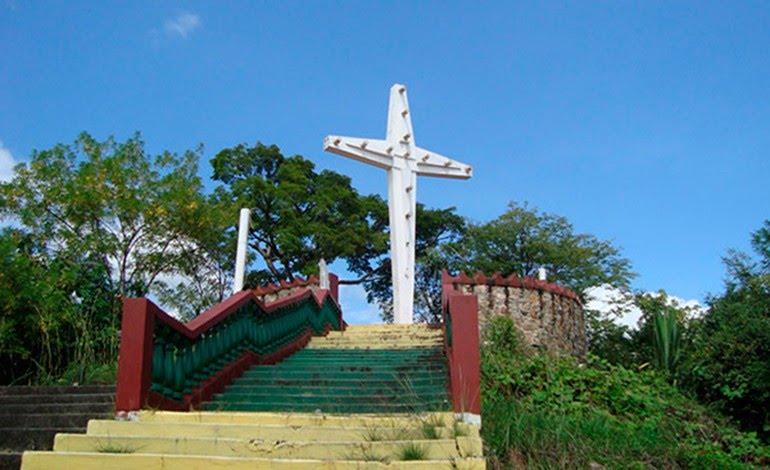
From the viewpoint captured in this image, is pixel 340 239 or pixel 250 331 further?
pixel 340 239

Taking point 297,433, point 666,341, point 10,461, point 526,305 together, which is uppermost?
point 526,305

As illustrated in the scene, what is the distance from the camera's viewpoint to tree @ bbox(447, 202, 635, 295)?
92.7ft

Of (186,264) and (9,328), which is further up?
(186,264)

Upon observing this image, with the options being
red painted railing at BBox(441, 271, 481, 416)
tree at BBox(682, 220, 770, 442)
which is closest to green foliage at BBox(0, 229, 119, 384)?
red painted railing at BBox(441, 271, 481, 416)

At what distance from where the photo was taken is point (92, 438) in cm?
626

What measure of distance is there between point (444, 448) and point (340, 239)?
80.6 feet

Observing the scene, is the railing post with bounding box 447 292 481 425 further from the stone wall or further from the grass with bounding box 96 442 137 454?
the stone wall

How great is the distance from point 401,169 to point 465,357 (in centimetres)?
1166

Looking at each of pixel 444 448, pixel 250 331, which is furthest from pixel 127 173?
pixel 444 448

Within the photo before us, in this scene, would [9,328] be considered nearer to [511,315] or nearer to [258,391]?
[258,391]

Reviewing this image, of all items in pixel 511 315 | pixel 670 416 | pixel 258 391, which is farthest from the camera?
pixel 511 315

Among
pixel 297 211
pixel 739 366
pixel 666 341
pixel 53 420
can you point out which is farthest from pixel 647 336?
pixel 53 420

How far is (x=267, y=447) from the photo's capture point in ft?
19.5

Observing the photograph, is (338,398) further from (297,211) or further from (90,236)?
(297,211)
